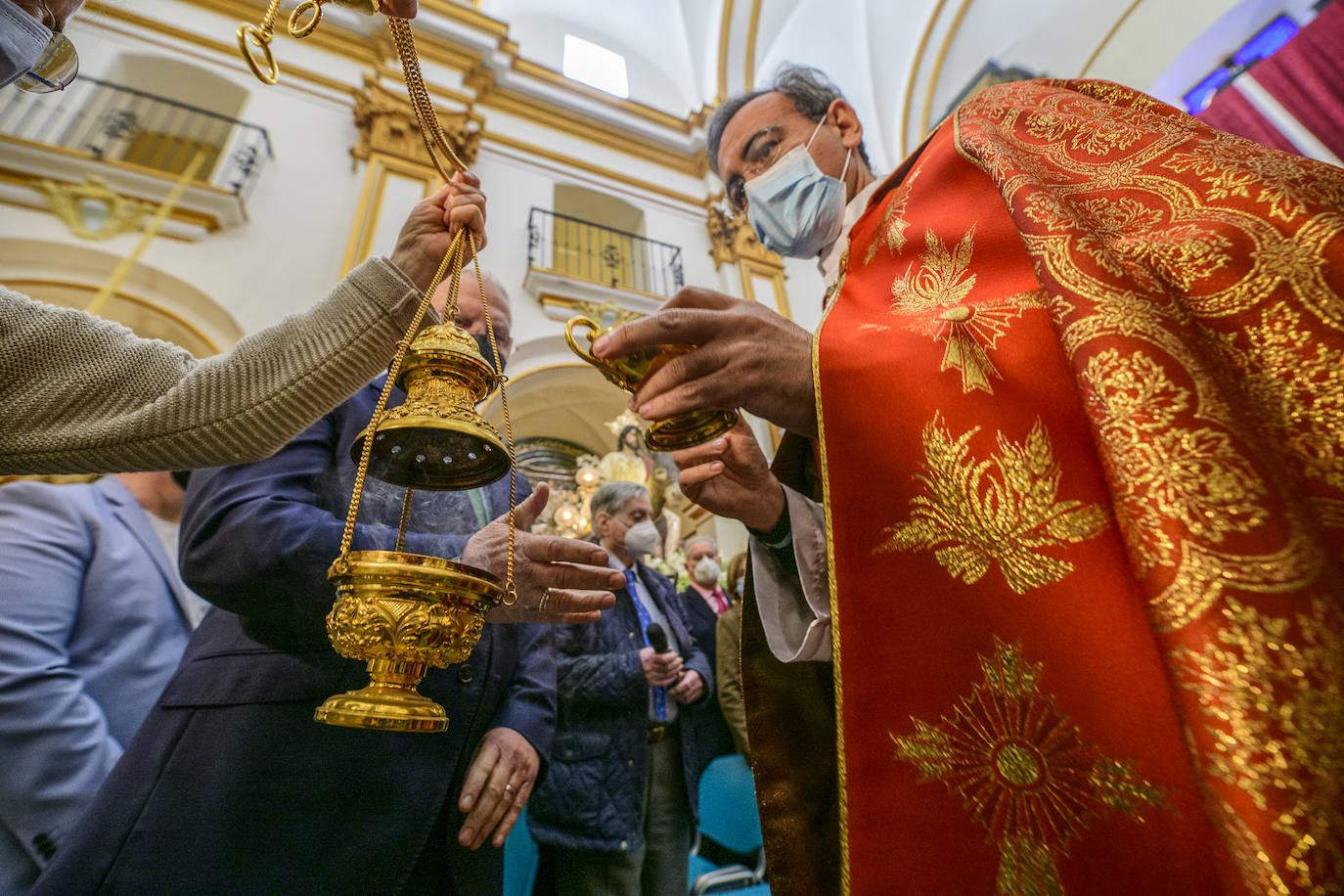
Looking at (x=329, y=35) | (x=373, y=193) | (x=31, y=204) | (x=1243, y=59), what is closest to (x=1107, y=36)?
(x=1243, y=59)

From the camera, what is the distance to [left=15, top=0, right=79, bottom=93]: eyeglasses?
885mm

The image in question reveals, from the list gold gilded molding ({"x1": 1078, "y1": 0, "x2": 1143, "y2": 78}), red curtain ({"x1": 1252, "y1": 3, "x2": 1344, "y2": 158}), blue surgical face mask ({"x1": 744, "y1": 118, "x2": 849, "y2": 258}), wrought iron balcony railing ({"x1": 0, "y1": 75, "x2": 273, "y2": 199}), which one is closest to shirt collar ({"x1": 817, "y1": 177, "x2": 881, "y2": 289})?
blue surgical face mask ({"x1": 744, "y1": 118, "x2": 849, "y2": 258})

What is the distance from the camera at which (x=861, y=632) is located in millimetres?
609

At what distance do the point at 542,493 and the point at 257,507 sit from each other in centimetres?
51

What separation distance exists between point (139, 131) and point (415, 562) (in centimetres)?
672

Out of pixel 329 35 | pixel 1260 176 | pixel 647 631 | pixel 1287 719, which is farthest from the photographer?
pixel 329 35

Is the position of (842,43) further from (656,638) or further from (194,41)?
(656,638)

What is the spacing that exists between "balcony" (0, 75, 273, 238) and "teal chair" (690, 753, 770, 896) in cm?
517

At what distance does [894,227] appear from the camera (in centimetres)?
86

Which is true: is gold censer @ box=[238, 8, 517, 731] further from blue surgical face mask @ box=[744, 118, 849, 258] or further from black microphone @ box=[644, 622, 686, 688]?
black microphone @ box=[644, 622, 686, 688]

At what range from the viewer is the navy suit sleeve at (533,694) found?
1218 millimetres

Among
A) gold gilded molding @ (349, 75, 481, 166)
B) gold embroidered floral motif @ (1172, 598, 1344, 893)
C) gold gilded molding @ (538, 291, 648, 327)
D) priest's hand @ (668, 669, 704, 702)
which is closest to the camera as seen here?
gold embroidered floral motif @ (1172, 598, 1344, 893)

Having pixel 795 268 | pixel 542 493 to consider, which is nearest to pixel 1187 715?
pixel 542 493

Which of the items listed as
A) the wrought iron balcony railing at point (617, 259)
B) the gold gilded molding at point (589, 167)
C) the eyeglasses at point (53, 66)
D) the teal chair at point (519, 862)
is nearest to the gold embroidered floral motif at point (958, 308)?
the eyeglasses at point (53, 66)
